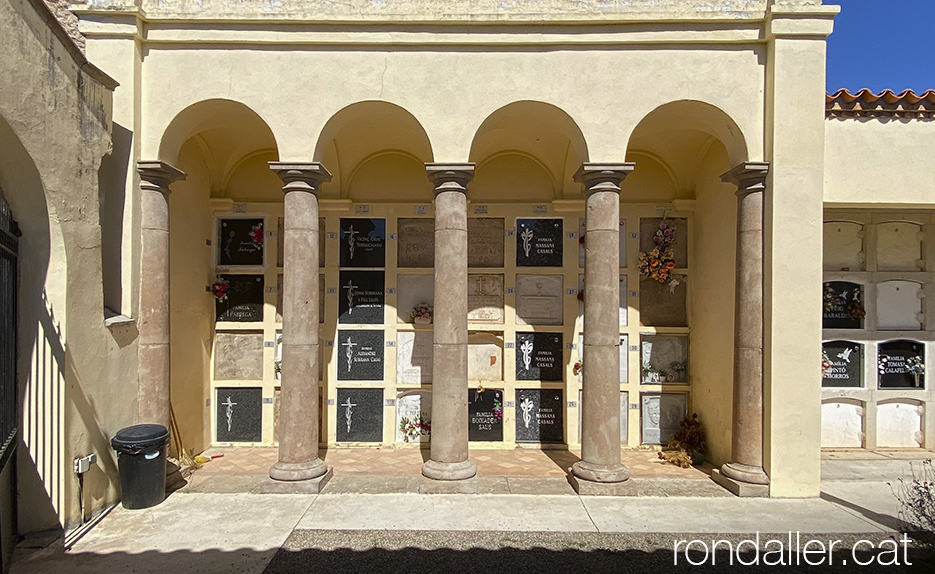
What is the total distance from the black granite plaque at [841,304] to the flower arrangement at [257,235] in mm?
8923

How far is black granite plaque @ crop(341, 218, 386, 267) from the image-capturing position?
8312 millimetres

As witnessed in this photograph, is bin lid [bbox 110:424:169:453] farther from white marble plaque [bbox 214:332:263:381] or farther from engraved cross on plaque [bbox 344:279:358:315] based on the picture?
engraved cross on plaque [bbox 344:279:358:315]

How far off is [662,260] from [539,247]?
195 cm

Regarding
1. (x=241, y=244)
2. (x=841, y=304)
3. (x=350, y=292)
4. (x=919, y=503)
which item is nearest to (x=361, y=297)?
(x=350, y=292)

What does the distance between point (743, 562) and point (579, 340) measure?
405cm

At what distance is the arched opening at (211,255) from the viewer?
7.34 meters

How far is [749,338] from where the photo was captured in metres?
6.30

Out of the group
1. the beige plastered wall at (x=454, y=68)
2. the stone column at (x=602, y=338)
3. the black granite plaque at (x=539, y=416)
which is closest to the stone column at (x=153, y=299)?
the beige plastered wall at (x=454, y=68)

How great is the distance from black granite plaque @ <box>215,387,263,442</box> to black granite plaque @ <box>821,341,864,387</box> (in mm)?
8832

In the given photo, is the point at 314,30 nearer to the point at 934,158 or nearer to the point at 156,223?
the point at 156,223

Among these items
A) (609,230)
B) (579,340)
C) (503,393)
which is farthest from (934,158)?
(503,393)

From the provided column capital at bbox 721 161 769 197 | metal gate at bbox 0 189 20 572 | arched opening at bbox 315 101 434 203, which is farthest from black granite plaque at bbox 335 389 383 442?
column capital at bbox 721 161 769 197

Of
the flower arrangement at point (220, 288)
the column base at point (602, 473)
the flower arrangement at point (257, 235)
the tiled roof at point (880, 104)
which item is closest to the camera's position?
the column base at point (602, 473)

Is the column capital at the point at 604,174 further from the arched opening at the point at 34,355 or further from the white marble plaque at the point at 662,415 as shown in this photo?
the arched opening at the point at 34,355
